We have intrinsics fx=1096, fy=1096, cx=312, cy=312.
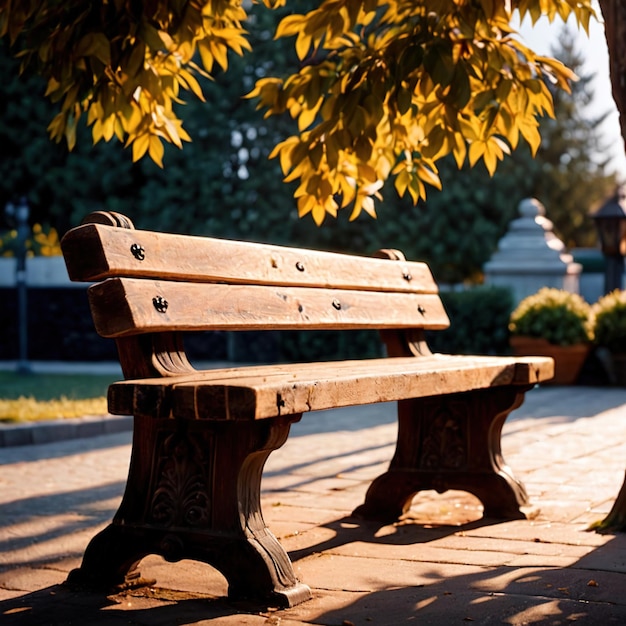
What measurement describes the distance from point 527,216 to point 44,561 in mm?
13872

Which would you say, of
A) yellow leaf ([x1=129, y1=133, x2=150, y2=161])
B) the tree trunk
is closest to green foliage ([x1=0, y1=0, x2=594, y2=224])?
yellow leaf ([x1=129, y1=133, x2=150, y2=161])

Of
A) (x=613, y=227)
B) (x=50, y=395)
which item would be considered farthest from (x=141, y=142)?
(x=613, y=227)

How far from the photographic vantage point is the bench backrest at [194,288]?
11.9ft

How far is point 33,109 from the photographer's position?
24328mm

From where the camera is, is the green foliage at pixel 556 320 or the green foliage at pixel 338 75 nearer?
the green foliage at pixel 338 75

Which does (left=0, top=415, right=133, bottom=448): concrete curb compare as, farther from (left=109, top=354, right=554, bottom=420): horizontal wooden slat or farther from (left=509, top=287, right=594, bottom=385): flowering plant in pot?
(left=509, top=287, right=594, bottom=385): flowering plant in pot

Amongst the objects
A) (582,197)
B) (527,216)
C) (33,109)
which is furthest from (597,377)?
(582,197)

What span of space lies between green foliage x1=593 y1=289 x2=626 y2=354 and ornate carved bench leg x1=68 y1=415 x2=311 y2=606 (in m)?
11.1

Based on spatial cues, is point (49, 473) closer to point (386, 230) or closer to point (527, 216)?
point (527, 216)

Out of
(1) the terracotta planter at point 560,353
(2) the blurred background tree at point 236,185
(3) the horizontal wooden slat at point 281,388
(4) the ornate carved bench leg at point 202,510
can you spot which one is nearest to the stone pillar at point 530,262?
(1) the terracotta planter at point 560,353

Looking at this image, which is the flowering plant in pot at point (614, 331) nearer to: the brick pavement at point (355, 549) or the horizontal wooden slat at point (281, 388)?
the brick pavement at point (355, 549)

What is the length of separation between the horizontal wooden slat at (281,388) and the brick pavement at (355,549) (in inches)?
25.7

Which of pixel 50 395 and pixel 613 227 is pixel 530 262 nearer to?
pixel 613 227

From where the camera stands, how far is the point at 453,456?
16.9ft
